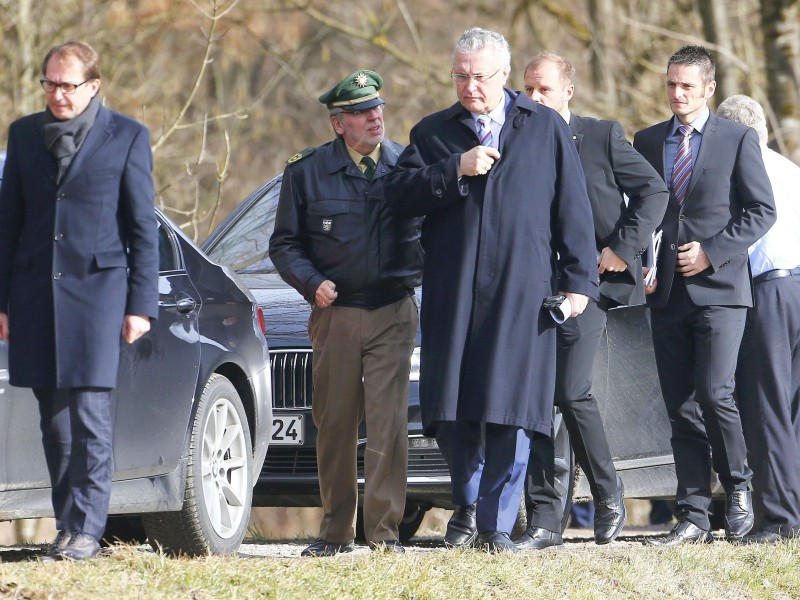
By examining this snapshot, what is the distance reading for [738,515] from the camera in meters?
7.57

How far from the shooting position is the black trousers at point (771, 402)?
757 cm

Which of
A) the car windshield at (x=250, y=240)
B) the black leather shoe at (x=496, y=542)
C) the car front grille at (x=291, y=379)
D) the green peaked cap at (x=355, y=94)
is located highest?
the green peaked cap at (x=355, y=94)

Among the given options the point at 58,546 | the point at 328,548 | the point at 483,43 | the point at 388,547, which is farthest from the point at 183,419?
the point at 483,43

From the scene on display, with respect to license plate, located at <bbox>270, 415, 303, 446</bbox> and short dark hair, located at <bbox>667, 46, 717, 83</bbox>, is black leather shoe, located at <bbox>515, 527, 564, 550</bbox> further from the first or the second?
short dark hair, located at <bbox>667, 46, 717, 83</bbox>

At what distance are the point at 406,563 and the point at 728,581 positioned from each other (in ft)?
4.75

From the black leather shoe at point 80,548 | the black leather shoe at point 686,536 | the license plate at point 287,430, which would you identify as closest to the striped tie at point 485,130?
the license plate at point 287,430

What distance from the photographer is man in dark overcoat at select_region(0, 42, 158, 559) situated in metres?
5.65

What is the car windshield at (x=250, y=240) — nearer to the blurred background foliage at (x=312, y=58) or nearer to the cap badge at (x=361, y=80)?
the cap badge at (x=361, y=80)

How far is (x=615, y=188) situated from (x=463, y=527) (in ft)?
5.55

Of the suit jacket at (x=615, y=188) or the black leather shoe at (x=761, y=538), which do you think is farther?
the black leather shoe at (x=761, y=538)

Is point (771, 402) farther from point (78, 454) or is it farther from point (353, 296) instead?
point (78, 454)

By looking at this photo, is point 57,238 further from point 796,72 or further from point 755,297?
point 796,72

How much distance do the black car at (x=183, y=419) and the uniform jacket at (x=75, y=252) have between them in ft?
0.62

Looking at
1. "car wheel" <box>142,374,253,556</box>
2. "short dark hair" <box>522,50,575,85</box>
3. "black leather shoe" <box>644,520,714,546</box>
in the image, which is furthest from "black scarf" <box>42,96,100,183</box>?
"black leather shoe" <box>644,520,714,546</box>
